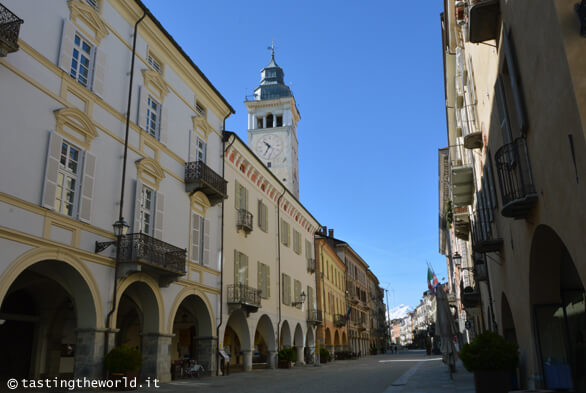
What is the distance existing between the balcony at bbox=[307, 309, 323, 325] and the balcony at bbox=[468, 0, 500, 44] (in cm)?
3110

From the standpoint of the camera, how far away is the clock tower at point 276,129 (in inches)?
2295

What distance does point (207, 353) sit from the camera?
68.8 feet

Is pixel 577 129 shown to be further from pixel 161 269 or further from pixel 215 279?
pixel 215 279

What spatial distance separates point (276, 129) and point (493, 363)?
166ft

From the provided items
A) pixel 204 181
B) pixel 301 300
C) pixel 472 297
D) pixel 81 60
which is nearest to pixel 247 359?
pixel 301 300

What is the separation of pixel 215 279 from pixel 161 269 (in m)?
5.87

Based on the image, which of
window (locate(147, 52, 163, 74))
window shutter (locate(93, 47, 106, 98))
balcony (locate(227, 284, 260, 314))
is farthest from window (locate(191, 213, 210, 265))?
window shutter (locate(93, 47, 106, 98))

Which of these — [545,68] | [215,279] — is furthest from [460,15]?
[215,279]

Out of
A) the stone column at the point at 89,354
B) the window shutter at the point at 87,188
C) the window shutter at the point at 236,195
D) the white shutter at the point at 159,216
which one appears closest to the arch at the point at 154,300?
the white shutter at the point at 159,216

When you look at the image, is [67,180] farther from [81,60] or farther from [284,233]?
[284,233]

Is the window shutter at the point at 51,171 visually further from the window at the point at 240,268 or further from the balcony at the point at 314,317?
the balcony at the point at 314,317

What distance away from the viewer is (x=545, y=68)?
534 cm

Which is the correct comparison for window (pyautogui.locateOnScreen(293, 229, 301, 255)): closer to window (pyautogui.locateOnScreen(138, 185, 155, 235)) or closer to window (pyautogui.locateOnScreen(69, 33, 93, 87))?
window (pyautogui.locateOnScreen(138, 185, 155, 235))

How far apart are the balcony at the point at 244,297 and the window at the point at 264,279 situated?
5.74ft
